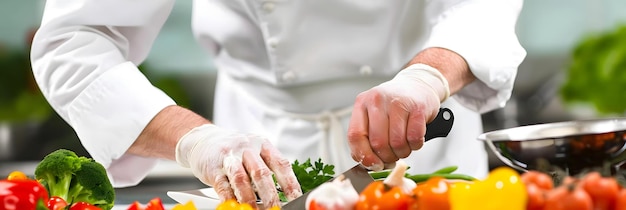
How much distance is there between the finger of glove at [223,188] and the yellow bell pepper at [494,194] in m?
0.47

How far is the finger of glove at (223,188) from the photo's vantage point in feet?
4.03

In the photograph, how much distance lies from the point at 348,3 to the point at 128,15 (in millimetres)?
421

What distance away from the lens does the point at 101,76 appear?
150cm

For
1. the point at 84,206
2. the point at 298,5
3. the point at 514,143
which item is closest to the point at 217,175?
the point at 84,206

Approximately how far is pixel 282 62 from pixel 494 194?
0.97m

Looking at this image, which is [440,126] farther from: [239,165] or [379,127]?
[239,165]

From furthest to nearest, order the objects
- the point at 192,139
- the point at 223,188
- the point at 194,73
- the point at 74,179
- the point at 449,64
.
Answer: the point at 194,73
the point at 449,64
the point at 192,139
the point at 223,188
the point at 74,179

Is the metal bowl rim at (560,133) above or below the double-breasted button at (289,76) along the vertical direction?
above

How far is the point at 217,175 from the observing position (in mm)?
1253

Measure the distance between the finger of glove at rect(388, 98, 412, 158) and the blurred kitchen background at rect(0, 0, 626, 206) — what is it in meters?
2.67

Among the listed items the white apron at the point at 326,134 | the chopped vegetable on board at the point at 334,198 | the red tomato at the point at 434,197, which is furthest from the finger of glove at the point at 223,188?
the white apron at the point at 326,134

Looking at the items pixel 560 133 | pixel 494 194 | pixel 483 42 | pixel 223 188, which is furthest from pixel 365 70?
pixel 494 194

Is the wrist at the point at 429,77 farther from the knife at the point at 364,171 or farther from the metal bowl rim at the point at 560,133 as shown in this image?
the metal bowl rim at the point at 560,133

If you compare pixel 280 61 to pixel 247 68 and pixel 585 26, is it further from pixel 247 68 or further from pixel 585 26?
pixel 585 26
